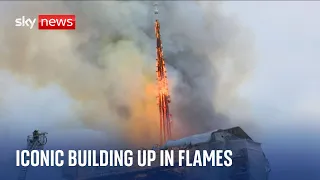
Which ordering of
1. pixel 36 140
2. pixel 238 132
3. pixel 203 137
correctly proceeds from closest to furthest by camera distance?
pixel 36 140, pixel 203 137, pixel 238 132

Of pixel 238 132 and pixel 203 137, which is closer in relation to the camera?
pixel 203 137

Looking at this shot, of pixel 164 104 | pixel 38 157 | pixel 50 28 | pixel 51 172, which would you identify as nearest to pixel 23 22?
pixel 50 28

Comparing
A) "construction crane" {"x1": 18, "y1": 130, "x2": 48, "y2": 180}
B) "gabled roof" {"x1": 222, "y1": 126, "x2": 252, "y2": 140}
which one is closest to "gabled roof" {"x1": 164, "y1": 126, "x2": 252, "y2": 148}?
"gabled roof" {"x1": 222, "y1": 126, "x2": 252, "y2": 140}

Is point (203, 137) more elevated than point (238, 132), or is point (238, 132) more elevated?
point (238, 132)

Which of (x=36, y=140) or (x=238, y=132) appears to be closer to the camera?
(x=36, y=140)

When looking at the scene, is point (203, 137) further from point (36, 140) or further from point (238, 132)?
point (36, 140)

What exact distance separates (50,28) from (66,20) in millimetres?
1004

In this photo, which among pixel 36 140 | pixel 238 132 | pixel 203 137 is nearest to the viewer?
pixel 36 140

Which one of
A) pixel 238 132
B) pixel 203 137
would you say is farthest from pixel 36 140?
pixel 238 132

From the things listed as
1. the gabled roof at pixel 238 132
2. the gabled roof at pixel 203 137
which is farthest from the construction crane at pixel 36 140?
the gabled roof at pixel 238 132

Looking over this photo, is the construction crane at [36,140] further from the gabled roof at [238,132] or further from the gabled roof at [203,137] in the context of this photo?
the gabled roof at [238,132]

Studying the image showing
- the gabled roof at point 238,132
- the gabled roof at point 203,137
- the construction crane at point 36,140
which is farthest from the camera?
the gabled roof at point 238,132

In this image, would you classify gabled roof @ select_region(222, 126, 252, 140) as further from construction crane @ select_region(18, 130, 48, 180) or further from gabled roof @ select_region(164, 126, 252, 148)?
construction crane @ select_region(18, 130, 48, 180)

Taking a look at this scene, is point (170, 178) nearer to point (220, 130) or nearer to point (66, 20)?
point (220, 130)
